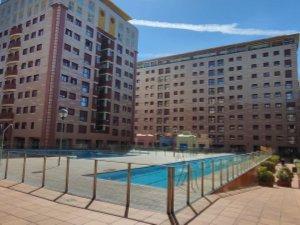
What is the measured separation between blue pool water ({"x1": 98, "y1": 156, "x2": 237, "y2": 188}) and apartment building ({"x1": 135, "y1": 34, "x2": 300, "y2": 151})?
5821cm

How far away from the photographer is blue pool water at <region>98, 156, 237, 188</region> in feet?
26.4

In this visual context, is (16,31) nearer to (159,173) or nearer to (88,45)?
(88,45)

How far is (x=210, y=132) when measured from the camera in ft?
245

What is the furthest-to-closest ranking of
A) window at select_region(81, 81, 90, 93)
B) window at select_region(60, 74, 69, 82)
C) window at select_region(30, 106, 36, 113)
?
window at select_region(81, 81, 90, 93) → window at select_region(60, 74, 69, 82) → window at select_region(30, 106, 36, 113)

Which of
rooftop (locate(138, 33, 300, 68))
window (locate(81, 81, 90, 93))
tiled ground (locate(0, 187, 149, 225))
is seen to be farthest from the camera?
rooftop (locate(138, 33, 300, 68))

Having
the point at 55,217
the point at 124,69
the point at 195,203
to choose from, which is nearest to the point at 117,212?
the point at 55,217

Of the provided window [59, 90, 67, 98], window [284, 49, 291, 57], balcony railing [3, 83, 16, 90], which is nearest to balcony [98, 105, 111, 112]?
window [59, 90, 67, 98]

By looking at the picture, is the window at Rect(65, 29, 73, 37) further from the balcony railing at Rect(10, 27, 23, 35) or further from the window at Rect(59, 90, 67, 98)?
the window at Rect(59, 90, 67, 98)

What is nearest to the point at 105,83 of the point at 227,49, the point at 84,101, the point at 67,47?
the point at 84,101

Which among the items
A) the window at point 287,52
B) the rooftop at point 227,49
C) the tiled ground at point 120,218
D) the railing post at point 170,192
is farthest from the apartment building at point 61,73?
the window at point 287,52

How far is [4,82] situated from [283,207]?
49.1m

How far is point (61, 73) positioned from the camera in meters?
42.2

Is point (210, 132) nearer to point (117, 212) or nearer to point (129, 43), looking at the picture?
point (129, 43)

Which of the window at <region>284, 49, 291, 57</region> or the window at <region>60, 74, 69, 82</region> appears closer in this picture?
the window at <region>60, 74, 69, 82</region>
